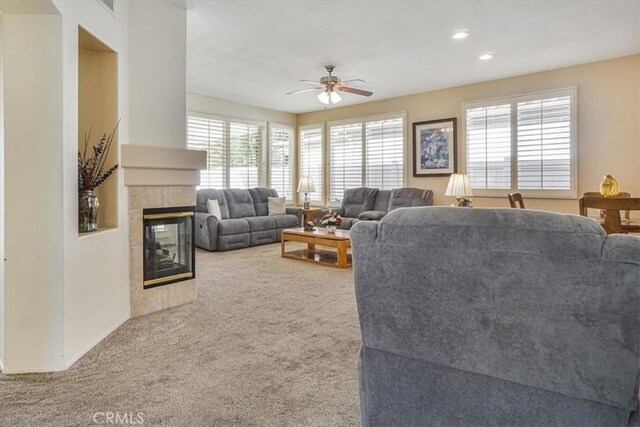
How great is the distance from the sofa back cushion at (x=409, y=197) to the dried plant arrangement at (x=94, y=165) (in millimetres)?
4671

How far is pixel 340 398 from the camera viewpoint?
1.88 meters

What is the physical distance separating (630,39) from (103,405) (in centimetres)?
582

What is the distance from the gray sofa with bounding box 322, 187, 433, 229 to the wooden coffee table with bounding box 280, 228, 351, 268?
1.16 metres

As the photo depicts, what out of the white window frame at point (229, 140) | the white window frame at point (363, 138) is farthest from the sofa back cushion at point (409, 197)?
the white window frame at point (229, 140)

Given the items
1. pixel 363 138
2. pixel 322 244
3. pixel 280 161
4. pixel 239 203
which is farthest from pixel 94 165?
pixel 280 161

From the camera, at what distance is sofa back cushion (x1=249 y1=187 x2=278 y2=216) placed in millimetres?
7270

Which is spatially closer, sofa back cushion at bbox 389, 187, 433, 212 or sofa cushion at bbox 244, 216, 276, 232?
sofa cushion at bbox 244, 216, 276, 232

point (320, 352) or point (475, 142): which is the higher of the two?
point (475, 142)

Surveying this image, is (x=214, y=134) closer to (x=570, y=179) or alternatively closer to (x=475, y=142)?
(x=475, y=142)

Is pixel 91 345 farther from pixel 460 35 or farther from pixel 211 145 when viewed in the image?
pixel 211 145

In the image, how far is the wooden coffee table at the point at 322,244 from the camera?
480cm

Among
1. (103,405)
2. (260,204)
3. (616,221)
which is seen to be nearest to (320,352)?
(103,405)

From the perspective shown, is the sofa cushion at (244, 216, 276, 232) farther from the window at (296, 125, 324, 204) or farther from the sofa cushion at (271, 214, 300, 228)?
the window at (296, 125, 324, 204)

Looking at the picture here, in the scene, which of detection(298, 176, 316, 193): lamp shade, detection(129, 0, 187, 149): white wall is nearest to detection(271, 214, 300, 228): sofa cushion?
detection(298, 176, 316, 193): lamp shade
